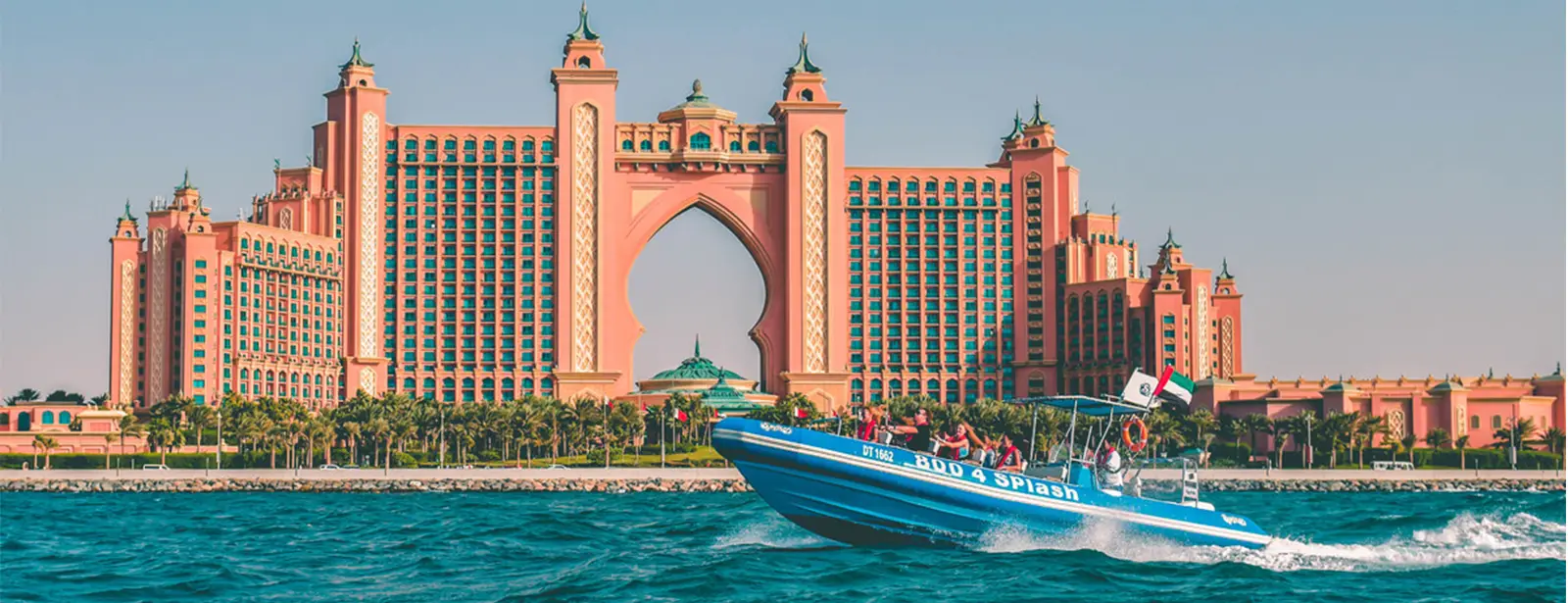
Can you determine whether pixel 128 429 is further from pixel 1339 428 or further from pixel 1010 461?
pixel 1010 461

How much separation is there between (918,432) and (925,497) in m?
2.04

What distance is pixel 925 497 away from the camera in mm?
43188

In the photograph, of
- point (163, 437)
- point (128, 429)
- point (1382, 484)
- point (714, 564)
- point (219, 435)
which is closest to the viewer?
point (714, 564)

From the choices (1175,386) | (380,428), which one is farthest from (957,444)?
(380,428)

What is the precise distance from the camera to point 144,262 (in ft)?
573

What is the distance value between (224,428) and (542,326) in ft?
135

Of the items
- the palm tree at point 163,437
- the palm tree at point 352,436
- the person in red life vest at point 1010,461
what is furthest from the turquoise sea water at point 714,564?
the palm tree at point 163,437

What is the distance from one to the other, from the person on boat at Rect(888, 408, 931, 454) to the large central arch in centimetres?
13676

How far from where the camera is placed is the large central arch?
7195 inches

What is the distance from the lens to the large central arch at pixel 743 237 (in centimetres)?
18275

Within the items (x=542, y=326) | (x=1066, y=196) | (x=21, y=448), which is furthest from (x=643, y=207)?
(x=21, y=448)

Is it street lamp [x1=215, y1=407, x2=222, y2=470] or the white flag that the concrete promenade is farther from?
the white flag

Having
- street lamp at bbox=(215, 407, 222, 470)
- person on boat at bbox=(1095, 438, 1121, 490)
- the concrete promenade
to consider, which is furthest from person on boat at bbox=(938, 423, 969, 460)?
street lamp at bbox=(215, 407, 222, 470)

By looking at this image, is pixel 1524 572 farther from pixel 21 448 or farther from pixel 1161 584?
pixel 21 448
